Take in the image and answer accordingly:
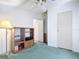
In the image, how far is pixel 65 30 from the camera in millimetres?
4562

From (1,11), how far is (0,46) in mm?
1564

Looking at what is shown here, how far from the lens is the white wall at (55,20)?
13.5 feet

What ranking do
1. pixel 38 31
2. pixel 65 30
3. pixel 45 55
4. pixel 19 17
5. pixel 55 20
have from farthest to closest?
pixel 38 31, pixel 19 17, pixel 55 20, pixel 65 30, pixel 45 55

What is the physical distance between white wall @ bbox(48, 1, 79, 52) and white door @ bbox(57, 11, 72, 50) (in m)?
0.19

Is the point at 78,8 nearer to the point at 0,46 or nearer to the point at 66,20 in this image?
the point at 66,20

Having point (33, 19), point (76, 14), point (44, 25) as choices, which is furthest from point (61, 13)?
point (44, 25)

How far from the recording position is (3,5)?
4215 mm

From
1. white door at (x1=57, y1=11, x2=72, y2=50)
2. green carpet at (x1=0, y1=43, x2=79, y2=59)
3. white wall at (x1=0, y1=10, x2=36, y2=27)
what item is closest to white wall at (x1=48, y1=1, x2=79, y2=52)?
white door at (x1=57, y1=11, x2=72, y2=50)

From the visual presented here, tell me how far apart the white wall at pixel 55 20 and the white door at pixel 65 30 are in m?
0.19

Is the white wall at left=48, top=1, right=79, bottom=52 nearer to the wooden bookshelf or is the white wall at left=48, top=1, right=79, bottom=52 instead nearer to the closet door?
the wooden bookshelf

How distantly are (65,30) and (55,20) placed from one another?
0.82 m

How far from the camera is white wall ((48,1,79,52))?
4.11 m

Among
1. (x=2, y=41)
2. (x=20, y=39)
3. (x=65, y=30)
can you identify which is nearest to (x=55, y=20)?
(x=65, y=30)

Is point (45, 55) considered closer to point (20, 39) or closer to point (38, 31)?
point (20, 39)
